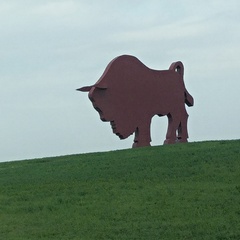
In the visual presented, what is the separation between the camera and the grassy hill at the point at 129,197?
29.4 feet

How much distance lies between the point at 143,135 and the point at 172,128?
1202mm

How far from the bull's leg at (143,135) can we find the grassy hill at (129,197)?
1.60m

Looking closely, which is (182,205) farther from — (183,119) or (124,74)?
(183,119)

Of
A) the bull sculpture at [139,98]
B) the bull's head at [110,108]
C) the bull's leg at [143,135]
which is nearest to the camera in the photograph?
the bull's head at [110,108]

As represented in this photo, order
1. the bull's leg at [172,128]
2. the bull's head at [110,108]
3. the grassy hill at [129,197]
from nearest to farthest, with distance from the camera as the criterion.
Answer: the grassy hill at [129,197] → the bull's head at [110,108] → the bull's leg at [172,128]

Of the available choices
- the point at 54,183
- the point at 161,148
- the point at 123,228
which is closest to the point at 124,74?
the point at 161,148

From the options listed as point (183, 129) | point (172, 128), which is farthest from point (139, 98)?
point (183, 129)

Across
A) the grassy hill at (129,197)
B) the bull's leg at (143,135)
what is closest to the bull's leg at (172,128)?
the bull's leg at (143,135)

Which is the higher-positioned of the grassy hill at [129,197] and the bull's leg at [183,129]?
the bull's leg at [183,129]

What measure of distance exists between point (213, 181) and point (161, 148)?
4249mm

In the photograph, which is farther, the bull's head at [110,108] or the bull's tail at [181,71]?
the bull's tail at [181,71]

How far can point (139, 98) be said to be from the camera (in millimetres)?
17062

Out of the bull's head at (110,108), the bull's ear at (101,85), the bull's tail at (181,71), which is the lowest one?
the bull's head at (110,108)

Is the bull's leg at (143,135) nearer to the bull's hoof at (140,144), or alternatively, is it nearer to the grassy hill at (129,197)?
the bull's hoof at (140,144)
